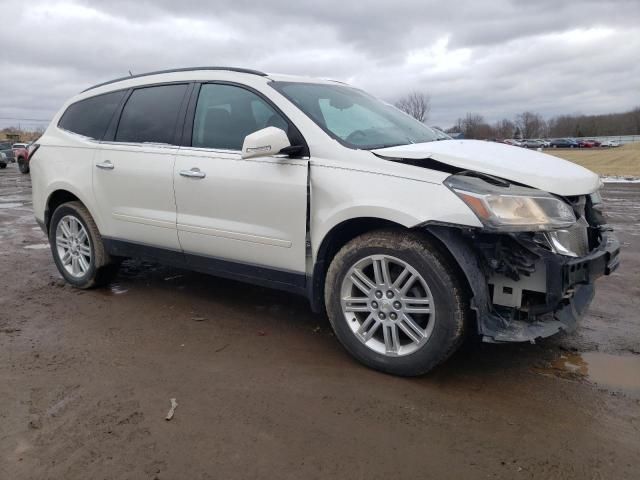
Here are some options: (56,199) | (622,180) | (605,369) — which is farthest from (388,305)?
(622,180)

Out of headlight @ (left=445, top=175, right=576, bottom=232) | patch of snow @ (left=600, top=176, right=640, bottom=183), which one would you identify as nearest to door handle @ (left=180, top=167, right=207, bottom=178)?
headlight @ (left=445, top=175, right=576, bottom=232)

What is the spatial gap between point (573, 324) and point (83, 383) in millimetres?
2909

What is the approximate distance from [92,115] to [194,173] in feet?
5.60

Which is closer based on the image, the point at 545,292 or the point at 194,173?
the point at 545,292

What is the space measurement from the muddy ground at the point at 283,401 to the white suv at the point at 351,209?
1.23ft

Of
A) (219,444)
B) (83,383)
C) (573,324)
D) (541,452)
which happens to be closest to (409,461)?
(541,452)

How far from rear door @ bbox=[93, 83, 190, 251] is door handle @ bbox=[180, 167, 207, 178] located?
0.56 ft

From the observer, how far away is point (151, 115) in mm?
4461

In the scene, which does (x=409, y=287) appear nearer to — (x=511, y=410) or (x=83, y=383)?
(x=511, y=410)

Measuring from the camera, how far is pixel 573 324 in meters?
3.14

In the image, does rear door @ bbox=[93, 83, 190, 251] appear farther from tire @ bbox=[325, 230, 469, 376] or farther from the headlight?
the headlight

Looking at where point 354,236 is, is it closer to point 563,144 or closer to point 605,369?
point 605,369

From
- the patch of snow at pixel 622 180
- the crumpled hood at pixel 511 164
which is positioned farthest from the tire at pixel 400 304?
the patch of snow at pixel 622 180

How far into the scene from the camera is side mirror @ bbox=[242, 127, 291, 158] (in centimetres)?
331
